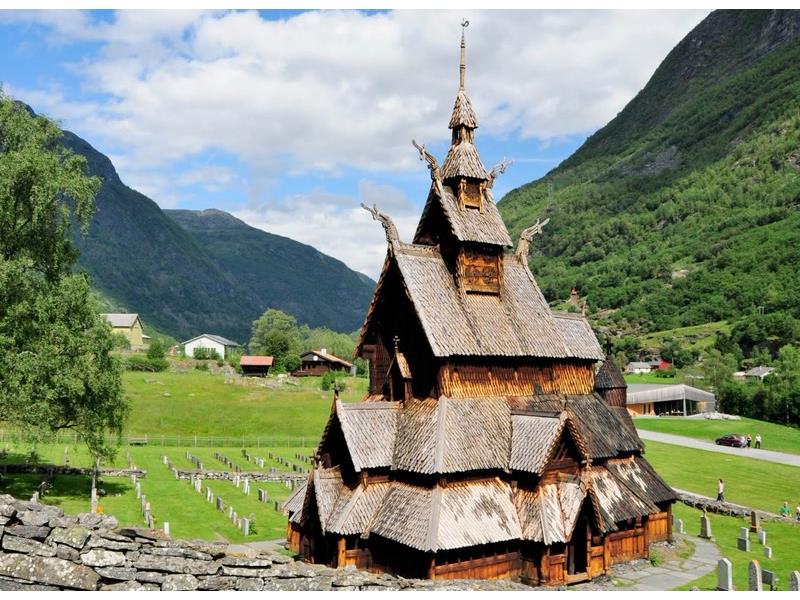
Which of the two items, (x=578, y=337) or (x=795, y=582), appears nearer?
(x=795, y=582)

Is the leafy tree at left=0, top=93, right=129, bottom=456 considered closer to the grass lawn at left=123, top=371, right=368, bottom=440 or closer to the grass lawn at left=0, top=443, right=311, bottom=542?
the grass lawn at left=0, top=443, right=311, bottom=542

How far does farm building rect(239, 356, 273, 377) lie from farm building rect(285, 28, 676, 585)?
96.6 meters

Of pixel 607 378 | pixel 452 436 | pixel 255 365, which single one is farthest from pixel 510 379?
pixel 255 365

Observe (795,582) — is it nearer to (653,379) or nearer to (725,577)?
(725,577)

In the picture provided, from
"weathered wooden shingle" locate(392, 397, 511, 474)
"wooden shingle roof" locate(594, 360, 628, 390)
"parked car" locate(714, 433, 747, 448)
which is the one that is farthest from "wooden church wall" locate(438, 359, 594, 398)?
"parked car" locate(714, 433, 747, 448)

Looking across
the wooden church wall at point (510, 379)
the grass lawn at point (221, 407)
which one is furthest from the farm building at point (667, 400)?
the wooden church wall at point (510, 379)

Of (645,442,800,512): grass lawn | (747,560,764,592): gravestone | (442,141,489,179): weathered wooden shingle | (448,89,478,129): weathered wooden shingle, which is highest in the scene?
→ (448,89,478,129): weathered wooden shingle

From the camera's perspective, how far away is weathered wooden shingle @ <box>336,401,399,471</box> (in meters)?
25.7

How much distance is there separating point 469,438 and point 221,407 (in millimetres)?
63544

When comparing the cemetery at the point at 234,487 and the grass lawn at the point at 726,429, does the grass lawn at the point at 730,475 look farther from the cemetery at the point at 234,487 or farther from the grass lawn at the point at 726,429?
the grass lawn at the point at 726,429

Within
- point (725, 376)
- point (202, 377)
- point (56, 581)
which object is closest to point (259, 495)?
point (56, 581)

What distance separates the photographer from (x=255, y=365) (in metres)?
124

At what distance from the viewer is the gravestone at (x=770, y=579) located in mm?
25328

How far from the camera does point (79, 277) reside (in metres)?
35.3
